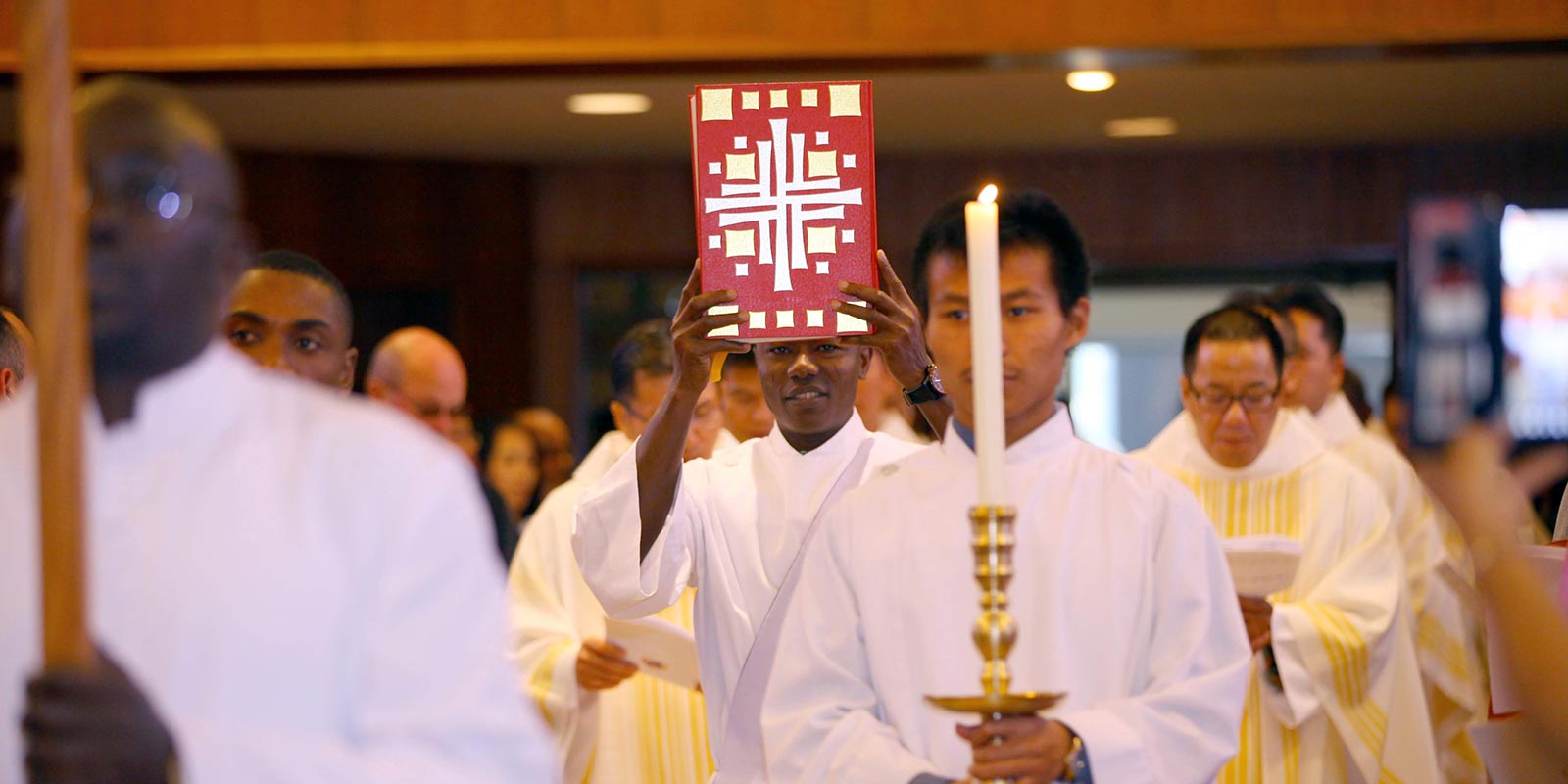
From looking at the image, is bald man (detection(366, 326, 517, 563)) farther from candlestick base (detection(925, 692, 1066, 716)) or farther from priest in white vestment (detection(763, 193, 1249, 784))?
candlestick base (detection(925, 692, 1066, 716))

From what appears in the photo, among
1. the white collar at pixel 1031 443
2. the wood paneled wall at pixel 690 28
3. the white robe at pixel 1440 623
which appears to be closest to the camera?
the white collar at pixel 1031 443

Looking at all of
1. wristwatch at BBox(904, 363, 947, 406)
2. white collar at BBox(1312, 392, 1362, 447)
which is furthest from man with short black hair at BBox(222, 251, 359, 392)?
white collar at BBox(1312, 392, 1362, 447)

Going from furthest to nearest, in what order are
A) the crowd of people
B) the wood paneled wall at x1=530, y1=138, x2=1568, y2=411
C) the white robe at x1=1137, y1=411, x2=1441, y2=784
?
the wood paneled wall at x1=530, y1=138, x2=1568, y2=411 → the white robe at x1=1137, y1=411, x2=1441, y2=784 → the crowd of people

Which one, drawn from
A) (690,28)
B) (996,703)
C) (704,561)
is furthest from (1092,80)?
(996,703)

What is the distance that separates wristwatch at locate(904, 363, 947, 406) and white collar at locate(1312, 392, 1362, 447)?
3.30 meters

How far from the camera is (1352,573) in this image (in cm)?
443

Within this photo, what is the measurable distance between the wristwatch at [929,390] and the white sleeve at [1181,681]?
72 centimetres

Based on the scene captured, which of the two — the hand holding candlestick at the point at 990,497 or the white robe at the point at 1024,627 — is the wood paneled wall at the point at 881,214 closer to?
the white robe at the point at 1024,627

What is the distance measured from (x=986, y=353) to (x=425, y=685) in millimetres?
741

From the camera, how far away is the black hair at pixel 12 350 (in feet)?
10.3

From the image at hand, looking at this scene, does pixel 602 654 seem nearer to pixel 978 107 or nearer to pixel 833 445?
pixel 833 445

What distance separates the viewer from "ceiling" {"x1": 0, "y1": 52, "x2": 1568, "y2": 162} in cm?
728

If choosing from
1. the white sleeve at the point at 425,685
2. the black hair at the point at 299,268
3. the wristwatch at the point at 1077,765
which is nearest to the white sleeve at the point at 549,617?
the black hair at the point at 299,268

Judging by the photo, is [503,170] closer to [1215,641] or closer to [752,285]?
[752,285]
